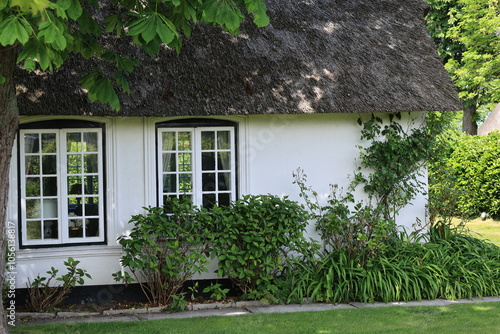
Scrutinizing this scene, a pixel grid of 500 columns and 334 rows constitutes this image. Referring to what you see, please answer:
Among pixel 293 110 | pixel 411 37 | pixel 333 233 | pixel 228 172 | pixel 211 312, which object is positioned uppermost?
pixel 411 37

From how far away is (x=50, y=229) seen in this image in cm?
871

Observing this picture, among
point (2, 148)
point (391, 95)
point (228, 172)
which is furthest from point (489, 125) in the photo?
point (2, 148)

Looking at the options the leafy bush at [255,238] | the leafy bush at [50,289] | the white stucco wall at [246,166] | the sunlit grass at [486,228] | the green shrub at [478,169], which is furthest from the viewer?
the green shrub at [478,169]

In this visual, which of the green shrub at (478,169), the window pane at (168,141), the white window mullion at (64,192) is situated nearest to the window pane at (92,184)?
the white window mullion at (64,192)

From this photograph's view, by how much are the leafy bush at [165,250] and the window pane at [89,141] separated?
3.89ft

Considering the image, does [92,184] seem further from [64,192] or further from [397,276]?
[397,276]

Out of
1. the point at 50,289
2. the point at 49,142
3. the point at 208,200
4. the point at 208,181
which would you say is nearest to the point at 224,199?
the point at 208,200

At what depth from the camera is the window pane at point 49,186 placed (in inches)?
342

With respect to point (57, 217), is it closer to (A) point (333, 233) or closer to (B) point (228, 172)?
(B) point (228, 172)

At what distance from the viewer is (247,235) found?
27.8 feet

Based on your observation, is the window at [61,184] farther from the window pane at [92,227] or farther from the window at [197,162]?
the window at [197,162]

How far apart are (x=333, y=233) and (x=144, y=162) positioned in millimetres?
2857

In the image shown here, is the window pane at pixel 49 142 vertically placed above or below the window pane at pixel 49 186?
above

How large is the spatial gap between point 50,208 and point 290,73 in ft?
12.7
